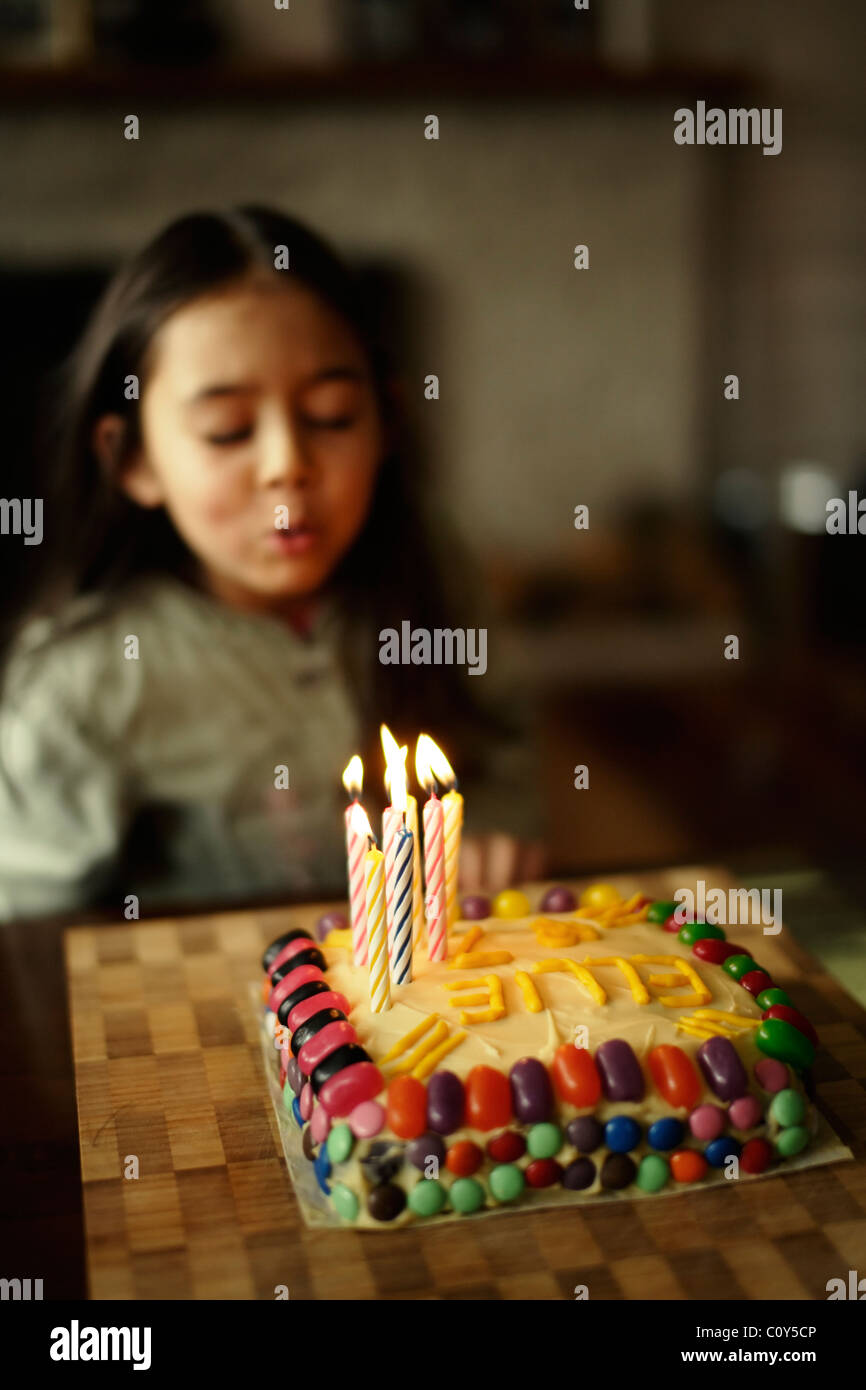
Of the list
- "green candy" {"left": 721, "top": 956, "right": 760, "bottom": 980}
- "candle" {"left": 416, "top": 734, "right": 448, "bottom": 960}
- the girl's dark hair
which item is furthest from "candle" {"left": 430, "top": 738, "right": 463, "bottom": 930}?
the girl's dark hair

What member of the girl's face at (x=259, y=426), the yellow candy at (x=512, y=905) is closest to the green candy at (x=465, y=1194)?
the yellow candy at (x=512, y=905)

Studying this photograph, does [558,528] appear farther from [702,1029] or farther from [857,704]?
A: [702,1029]

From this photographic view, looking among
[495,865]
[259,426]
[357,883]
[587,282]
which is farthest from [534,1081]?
[587,282]

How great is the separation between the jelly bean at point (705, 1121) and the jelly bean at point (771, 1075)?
0.04 m

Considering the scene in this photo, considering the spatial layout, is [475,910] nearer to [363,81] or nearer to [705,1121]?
[705,1121]

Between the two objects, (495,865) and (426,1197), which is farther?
(495,865)

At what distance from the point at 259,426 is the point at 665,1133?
874mm

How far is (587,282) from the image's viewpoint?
13.4 feet

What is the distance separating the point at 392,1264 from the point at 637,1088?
0.20 metres

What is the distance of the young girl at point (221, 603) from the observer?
4.97ft

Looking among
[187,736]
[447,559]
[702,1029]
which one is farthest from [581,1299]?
[447,559]

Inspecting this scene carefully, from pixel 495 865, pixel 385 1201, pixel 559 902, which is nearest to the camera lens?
pixel 385 1201
